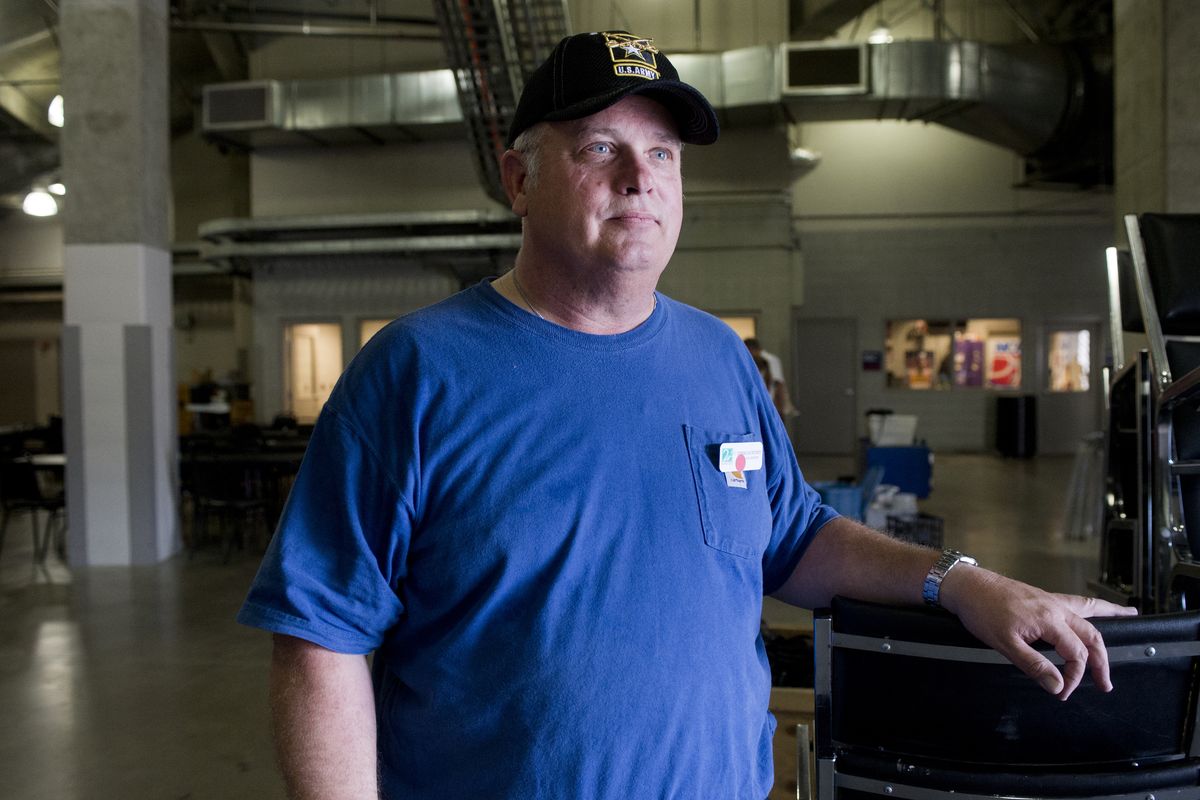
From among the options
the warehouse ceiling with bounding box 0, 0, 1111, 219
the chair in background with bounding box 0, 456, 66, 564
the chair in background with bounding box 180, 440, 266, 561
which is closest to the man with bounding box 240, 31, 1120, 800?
the chair in background with bounding box 180, 440, 266, 561

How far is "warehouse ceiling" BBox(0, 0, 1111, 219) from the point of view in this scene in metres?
11.1

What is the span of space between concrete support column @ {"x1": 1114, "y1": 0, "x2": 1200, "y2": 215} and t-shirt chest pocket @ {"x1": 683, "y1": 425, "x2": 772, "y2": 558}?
610cm

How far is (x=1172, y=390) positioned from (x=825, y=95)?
30.6ft

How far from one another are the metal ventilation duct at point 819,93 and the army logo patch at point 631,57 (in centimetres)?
1005

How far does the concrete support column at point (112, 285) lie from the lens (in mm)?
7391

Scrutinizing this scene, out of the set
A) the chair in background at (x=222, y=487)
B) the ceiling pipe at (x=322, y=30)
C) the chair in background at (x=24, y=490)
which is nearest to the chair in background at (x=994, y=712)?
the chair in background at (x=222, y=487)

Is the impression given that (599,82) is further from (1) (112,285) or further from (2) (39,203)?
(2) (39,203)

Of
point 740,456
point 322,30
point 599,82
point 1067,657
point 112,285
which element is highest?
point 322,30

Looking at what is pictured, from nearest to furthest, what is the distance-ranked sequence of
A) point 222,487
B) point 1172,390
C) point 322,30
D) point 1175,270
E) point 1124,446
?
point 1172,390, point 1175,270, point 1124,446, point 222,487, point 322,30

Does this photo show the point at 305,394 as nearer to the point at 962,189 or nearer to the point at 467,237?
the point at 467,237

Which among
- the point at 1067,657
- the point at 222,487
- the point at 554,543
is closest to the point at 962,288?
the point at 222,487

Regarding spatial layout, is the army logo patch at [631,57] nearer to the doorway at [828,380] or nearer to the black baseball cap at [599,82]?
the black baseball cap at [599,82]

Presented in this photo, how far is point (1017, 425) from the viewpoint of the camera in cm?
1512

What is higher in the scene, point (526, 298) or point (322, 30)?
point (322, 30)
